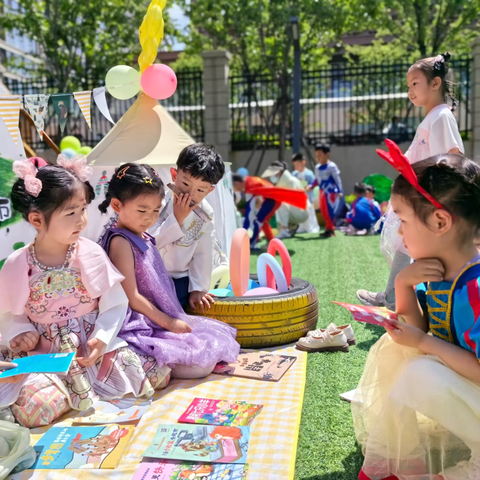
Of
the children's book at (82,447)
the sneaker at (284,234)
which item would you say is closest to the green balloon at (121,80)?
the children's book at (82,447)

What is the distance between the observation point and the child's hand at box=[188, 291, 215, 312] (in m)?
3.45

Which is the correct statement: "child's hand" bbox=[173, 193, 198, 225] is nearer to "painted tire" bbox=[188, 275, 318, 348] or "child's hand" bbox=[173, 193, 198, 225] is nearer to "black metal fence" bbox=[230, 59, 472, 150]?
"painted tire" bbox=[188, 275, 318, 348]

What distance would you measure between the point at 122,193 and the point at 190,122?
477 inches

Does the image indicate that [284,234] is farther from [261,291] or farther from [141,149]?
[261,291]

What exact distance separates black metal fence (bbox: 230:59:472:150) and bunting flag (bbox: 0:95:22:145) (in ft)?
34.9

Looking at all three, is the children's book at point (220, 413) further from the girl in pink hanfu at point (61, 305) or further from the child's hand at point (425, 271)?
the child's hand at point (425, 271)

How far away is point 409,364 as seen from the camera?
5.80ft

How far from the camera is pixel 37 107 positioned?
13.0ft

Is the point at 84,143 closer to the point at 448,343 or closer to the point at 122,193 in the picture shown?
the point at 122,193

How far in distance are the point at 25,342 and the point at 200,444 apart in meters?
1.03

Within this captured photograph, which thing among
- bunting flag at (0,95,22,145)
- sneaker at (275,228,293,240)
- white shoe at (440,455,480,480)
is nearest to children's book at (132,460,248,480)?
white shoe at (440,455,480,480)

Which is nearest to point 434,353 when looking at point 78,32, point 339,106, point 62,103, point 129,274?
point 129,274

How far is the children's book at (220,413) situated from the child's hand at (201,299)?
86cm

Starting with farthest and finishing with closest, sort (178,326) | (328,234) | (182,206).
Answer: (328,234), (182,206), (178,326)
